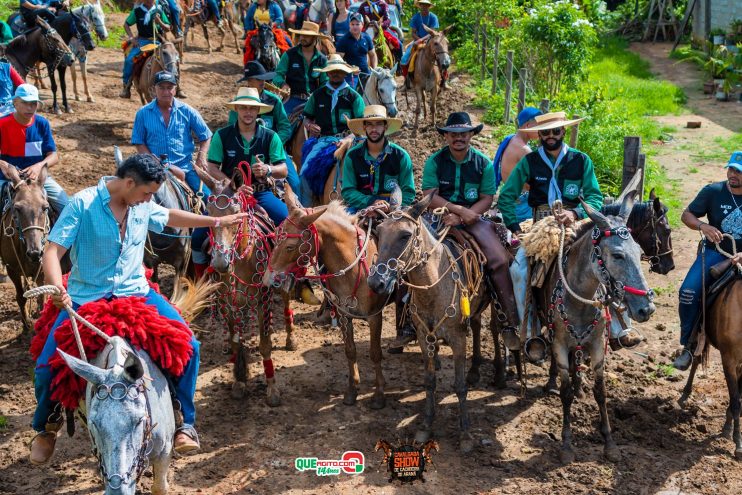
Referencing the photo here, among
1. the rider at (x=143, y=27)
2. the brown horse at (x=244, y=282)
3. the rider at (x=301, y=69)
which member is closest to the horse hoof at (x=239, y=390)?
the brown horse at (x=244, y=282)

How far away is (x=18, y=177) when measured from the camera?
8.70 metres

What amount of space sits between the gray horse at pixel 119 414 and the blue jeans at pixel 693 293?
4.92 meters

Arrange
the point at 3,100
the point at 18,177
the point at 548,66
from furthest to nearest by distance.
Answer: the point at 548,66
the point at 3,100
the point at 18,177

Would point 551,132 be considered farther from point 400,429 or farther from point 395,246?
point 400,429

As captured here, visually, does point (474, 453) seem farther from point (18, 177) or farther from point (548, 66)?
point (548, 66)

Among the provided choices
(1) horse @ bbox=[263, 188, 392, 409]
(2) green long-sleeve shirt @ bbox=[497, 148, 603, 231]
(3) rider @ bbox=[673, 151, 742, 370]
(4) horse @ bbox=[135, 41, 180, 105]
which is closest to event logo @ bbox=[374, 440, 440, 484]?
(1) horse @ bbox=[263, 188, 392, 409]

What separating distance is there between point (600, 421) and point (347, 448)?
2289mm

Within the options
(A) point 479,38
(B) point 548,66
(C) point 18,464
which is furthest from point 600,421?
(A) point 479,38

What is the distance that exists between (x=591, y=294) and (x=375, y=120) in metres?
2.83

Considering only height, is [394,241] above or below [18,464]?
above

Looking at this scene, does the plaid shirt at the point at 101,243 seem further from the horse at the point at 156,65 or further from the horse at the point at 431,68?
the horse at the point at 431,68

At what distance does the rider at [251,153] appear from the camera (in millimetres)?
8539

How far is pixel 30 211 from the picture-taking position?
862 cm

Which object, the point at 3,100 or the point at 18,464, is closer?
the point at 18,464
